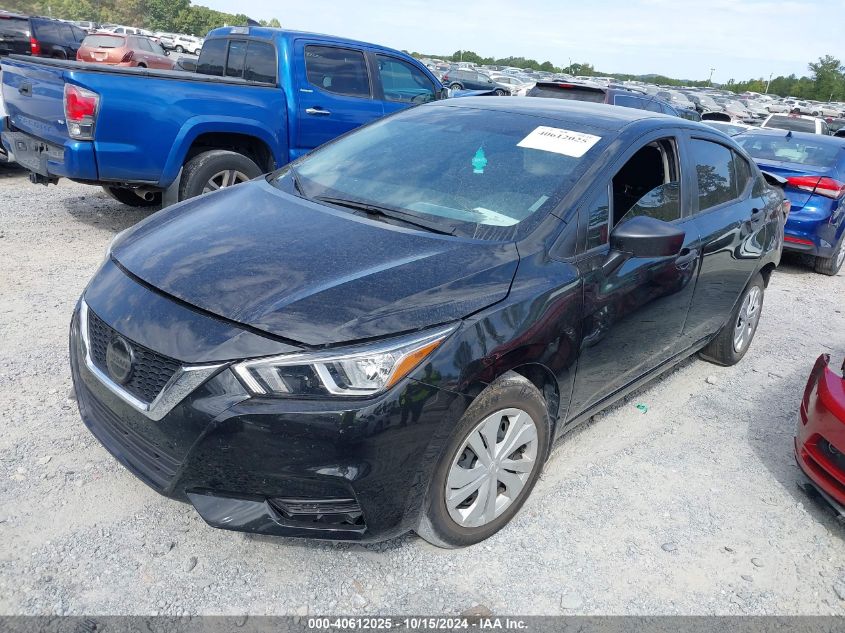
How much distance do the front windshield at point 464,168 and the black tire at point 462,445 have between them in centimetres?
66

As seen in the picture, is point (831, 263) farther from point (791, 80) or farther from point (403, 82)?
point (791, 80)

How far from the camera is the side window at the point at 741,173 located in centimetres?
435

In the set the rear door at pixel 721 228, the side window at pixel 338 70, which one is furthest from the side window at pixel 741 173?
the side window at pixel 338 70

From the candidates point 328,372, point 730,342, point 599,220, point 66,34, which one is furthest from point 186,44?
point 328,372

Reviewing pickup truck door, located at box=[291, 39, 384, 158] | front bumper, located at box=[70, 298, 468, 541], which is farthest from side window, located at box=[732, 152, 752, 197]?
pickup truck door, located at box=[291, 39, 384, 158]

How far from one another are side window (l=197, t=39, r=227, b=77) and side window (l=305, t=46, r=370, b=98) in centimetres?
127

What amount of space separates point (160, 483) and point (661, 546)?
80.1 inches

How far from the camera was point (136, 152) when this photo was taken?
5445mm

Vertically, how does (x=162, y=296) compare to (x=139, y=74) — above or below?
below

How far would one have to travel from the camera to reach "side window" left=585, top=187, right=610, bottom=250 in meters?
2.93

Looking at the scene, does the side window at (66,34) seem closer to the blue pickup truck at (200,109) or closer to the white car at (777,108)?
the blue pickup truck at (200,109)

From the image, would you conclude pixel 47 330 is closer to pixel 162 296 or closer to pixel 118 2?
pixel 162 296

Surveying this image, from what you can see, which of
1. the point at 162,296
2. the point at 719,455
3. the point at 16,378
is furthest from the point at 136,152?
the point at 719,455

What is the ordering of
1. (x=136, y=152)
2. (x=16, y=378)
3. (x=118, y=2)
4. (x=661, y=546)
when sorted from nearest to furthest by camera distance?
(x=661, y=546) < (x=16, y=378) < (x=136, y=152) < (x=118, y=2)
